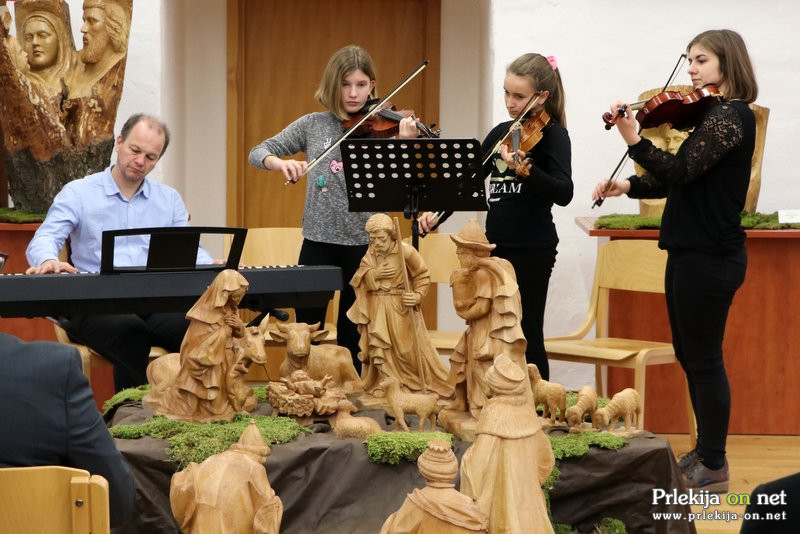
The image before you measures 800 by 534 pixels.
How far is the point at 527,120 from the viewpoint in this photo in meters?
4.26

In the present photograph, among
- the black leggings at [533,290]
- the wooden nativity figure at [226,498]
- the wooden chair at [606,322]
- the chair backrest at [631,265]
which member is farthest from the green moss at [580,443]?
the chair backrest at [631,265]

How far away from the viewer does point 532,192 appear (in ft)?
14.1

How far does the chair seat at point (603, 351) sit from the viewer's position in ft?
15.8

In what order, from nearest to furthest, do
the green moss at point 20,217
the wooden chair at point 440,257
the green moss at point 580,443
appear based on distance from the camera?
1. the green moss at point 580,443
2. the green moss at point 20,217
3. the wooden chair at point 440,257

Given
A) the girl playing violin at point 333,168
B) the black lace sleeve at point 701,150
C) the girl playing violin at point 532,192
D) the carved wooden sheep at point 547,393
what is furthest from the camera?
the girl playing violin at point 333,168

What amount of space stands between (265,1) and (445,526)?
541cm

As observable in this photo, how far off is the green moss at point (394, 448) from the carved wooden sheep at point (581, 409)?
431mm

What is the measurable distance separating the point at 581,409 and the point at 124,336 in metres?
1.99

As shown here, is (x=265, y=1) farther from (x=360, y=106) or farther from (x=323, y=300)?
(x=323, y=300)

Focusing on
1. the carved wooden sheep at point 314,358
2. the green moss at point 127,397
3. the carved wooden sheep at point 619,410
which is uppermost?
the carved wooden sheep at point 314,358

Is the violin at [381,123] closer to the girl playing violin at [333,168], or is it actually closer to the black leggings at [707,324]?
the girl playing violin at [333,168]

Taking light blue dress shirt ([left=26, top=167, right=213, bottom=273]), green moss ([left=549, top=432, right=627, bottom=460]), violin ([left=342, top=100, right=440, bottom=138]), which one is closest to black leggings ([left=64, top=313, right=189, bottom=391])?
light blue dress shirt ([left=26, top=167, right=213, bottom=273])

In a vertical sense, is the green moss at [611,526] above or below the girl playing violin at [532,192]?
below

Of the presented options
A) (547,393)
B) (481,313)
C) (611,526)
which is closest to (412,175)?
(481,313)
